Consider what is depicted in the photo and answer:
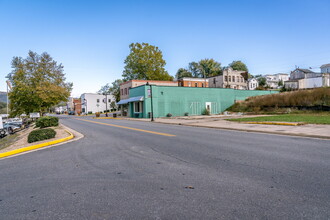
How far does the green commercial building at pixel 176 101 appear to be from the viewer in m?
31.7

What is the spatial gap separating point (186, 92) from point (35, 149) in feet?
90.2

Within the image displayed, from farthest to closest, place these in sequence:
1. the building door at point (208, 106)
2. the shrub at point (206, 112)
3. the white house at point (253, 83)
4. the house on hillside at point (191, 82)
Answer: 1. the white house at point (253, 83)
2. the house on hillside at point (191, 82)
3. the building door at point (208, 106)
4. the shrub at point (206, 112)

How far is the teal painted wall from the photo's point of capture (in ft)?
104

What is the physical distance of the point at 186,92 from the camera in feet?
112

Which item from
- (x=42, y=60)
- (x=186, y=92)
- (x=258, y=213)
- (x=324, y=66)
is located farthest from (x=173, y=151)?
(x=324, y=66)

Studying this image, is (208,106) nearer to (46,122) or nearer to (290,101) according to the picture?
(290,101)

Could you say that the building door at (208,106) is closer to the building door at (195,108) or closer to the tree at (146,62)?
the building door at (195,108)

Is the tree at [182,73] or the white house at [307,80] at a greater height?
the tree at [182,73]

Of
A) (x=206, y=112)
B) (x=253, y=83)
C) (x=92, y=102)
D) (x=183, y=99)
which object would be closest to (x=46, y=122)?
(x=183, y=99)

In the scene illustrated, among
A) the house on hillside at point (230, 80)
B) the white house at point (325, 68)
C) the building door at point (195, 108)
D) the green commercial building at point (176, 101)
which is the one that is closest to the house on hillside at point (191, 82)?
the house on hillside at point (230, 80)

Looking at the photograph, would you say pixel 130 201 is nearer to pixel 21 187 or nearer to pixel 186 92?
pixel 21 187

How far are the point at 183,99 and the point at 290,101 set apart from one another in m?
15.3

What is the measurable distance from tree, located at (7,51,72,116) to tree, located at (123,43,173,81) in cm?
2324

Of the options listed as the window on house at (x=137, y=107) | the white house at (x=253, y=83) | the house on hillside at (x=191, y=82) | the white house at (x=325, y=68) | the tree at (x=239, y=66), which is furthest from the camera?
the tree at (x=239, y=66)
